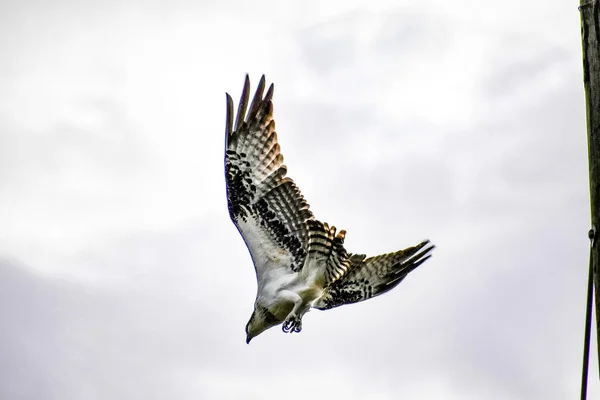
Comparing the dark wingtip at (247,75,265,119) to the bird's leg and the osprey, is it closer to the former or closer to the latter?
the osprey

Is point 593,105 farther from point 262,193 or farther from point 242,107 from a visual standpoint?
point 242,107

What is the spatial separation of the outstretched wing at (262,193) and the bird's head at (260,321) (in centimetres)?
36

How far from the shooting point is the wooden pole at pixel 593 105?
5688 mm

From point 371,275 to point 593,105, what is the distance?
6.51 metres

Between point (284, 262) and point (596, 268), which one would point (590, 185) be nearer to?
A: point (596, 268)

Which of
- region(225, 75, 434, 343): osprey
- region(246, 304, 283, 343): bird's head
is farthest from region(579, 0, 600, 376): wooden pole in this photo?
region(246, 304, 283, 343): bird's head

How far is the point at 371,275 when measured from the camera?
39.8ft

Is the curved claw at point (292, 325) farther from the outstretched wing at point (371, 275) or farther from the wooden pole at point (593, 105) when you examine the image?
the wooden pole at point (593, 105)

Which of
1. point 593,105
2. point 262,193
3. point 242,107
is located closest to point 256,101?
point 242,107

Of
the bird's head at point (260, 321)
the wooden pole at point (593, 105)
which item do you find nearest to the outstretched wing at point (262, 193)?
the bird's head at point (260, 321)

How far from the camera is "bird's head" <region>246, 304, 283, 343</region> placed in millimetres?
11836

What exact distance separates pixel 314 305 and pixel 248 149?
1.87m

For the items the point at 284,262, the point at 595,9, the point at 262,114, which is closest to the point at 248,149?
the point at 262,114

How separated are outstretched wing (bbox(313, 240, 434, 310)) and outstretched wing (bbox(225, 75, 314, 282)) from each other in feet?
1.98
